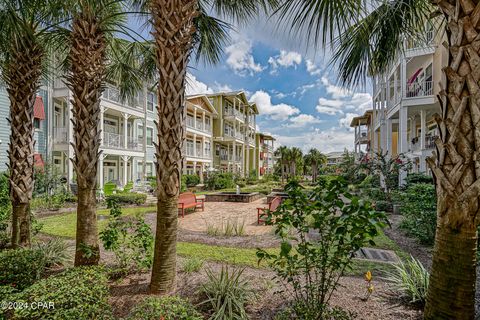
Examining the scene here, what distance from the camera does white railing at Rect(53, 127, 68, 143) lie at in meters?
16.6

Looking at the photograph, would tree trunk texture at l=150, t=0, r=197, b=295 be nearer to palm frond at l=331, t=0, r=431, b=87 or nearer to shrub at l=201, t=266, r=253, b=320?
shrub at l=201, t=266, r=253, b=320

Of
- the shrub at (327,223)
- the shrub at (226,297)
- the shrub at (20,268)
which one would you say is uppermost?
the shrub at (327,223)

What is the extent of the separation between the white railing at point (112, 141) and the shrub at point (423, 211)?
19657 mm

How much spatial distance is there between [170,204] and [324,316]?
247 cm

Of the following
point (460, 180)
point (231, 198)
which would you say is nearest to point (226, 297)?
point (460, 180)

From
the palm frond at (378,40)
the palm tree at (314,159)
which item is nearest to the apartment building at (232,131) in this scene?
the palm tree at (314,159)

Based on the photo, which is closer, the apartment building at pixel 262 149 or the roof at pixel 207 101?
the roof at pixel 207 101

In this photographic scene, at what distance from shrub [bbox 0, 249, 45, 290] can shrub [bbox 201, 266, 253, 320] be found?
282 centimetres

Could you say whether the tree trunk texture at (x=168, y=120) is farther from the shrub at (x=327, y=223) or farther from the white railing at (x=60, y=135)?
the white railing at (x=60, y=135)

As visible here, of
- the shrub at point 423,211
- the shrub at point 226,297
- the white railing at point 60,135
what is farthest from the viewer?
the white railing at point 60,135

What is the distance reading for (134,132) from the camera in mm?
24453

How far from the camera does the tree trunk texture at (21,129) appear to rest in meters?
4.82

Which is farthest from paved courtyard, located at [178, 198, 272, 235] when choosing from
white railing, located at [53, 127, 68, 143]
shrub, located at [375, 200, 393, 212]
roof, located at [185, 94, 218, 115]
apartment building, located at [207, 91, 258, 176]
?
apartment building, located at [207, 91, 258, 176]

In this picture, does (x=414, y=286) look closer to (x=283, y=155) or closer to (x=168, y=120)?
(x=168, y=120)
